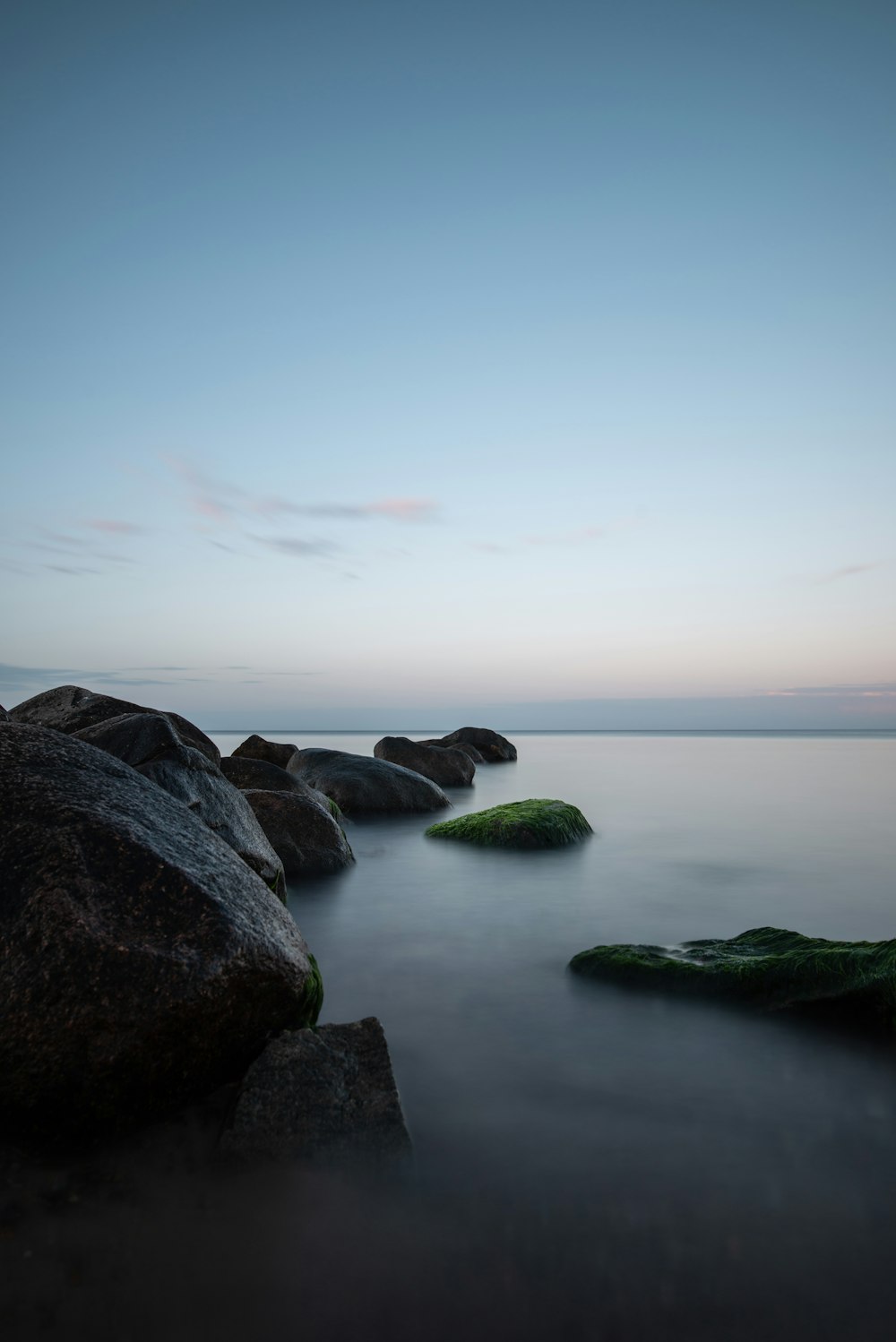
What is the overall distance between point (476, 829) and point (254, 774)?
3170 mm

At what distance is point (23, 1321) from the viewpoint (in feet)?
6.97

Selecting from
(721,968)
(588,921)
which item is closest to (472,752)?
(588,921)

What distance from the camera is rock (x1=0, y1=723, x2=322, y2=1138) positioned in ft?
9.58

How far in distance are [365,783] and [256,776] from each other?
4.19 metres

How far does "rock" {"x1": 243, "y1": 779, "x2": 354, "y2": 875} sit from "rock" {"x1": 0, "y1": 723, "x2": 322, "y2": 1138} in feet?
16.8

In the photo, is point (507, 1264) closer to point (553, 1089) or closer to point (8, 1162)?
point (553, 1089)

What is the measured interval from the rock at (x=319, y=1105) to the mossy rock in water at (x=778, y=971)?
217cm

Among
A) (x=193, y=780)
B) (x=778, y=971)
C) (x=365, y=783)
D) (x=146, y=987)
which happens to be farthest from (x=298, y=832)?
(x=146, y=987)

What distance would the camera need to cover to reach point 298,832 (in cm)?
900

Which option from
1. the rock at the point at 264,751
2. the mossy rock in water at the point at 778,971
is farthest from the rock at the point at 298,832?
the rock at the point at 264,751

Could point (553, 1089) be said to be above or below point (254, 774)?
below

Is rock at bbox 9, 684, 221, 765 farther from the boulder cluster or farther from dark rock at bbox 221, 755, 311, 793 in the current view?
the boulder cluster

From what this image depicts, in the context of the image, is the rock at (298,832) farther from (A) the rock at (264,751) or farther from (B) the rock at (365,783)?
(A) the rock at (264,751)

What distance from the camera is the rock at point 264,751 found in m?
15.7
